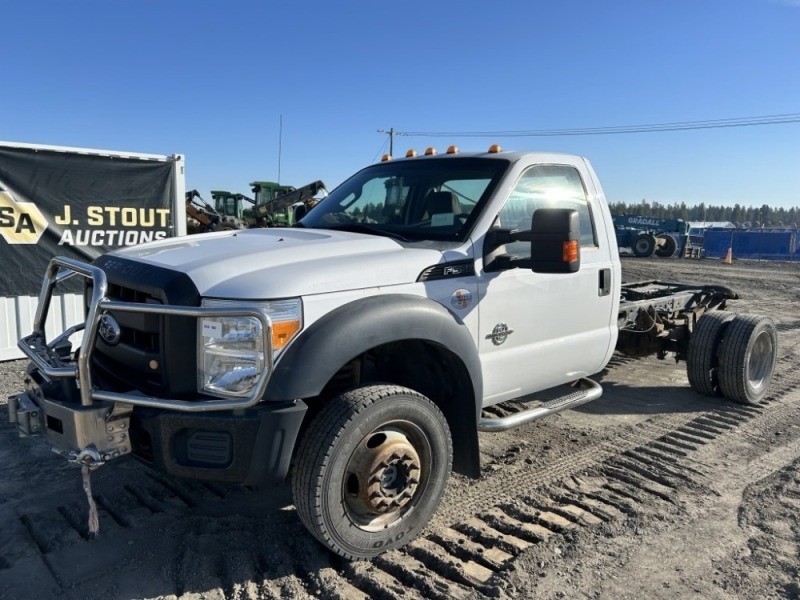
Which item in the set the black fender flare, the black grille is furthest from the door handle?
the black grille

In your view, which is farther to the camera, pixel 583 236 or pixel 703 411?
pixel 703 411

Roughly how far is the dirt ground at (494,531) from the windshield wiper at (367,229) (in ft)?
5.18

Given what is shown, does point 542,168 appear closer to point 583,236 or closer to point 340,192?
point 583,236

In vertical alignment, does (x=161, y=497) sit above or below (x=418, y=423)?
below

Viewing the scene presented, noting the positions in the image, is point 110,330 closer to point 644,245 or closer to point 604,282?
point 604,282

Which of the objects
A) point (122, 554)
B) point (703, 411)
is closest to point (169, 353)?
point (122, 554)

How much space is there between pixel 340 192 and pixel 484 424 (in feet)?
6.69

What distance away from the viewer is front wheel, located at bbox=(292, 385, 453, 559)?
110 inches

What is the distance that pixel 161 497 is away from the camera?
3682mm

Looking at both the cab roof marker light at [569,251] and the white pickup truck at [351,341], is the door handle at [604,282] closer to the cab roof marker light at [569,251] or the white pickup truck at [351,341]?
the white pickup truck at [351,341]

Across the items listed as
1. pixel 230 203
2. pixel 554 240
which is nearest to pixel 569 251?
pixel 554 240

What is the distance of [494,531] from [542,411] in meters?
0.86

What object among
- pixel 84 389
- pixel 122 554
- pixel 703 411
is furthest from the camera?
pixel 703 411

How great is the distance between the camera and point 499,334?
143 inches
